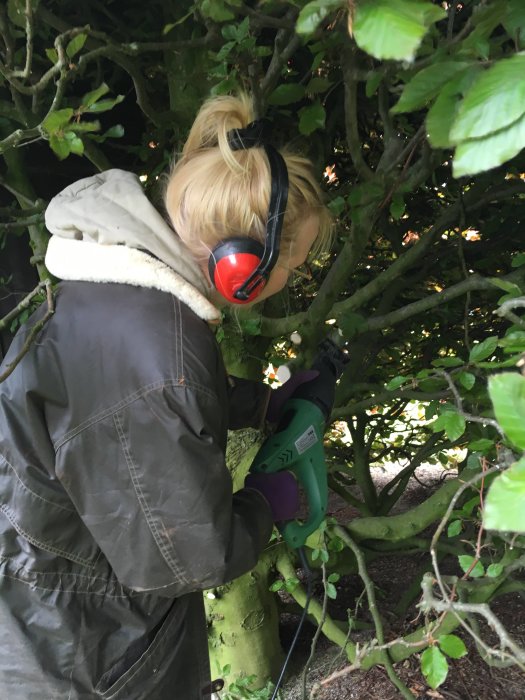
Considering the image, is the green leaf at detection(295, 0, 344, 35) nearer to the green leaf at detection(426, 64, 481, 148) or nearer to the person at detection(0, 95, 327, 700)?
the green leaf at detection(426, 64, 481, 148)

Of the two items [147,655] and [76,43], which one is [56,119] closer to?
[76,43]

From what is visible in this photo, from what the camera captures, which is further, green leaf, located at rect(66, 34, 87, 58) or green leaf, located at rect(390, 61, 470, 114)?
green leaf, located at rect(66, 34, 87, 58)

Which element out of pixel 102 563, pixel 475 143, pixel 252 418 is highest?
pixel 475 143

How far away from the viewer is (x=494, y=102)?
19.8 inches

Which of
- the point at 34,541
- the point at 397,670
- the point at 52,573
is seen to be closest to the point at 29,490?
the point at 34,541

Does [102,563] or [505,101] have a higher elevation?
[505,101]

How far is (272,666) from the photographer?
2334mm

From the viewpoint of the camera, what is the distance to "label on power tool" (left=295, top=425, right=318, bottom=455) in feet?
5.15

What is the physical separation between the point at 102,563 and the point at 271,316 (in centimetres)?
128

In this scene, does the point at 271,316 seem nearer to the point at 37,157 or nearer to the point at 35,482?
the point at 37,157

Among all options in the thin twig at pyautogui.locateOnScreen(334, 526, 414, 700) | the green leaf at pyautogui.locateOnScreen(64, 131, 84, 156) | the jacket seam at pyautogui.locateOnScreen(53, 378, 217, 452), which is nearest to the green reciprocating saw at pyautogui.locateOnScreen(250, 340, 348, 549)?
the thin twig at pyautogui.locateOnScreen(334, 526, 414, 700)

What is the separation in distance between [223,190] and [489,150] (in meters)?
0.72

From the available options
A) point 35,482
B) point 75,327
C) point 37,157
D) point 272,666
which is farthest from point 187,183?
point 272,666

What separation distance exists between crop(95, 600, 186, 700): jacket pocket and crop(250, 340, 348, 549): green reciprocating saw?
43cm
